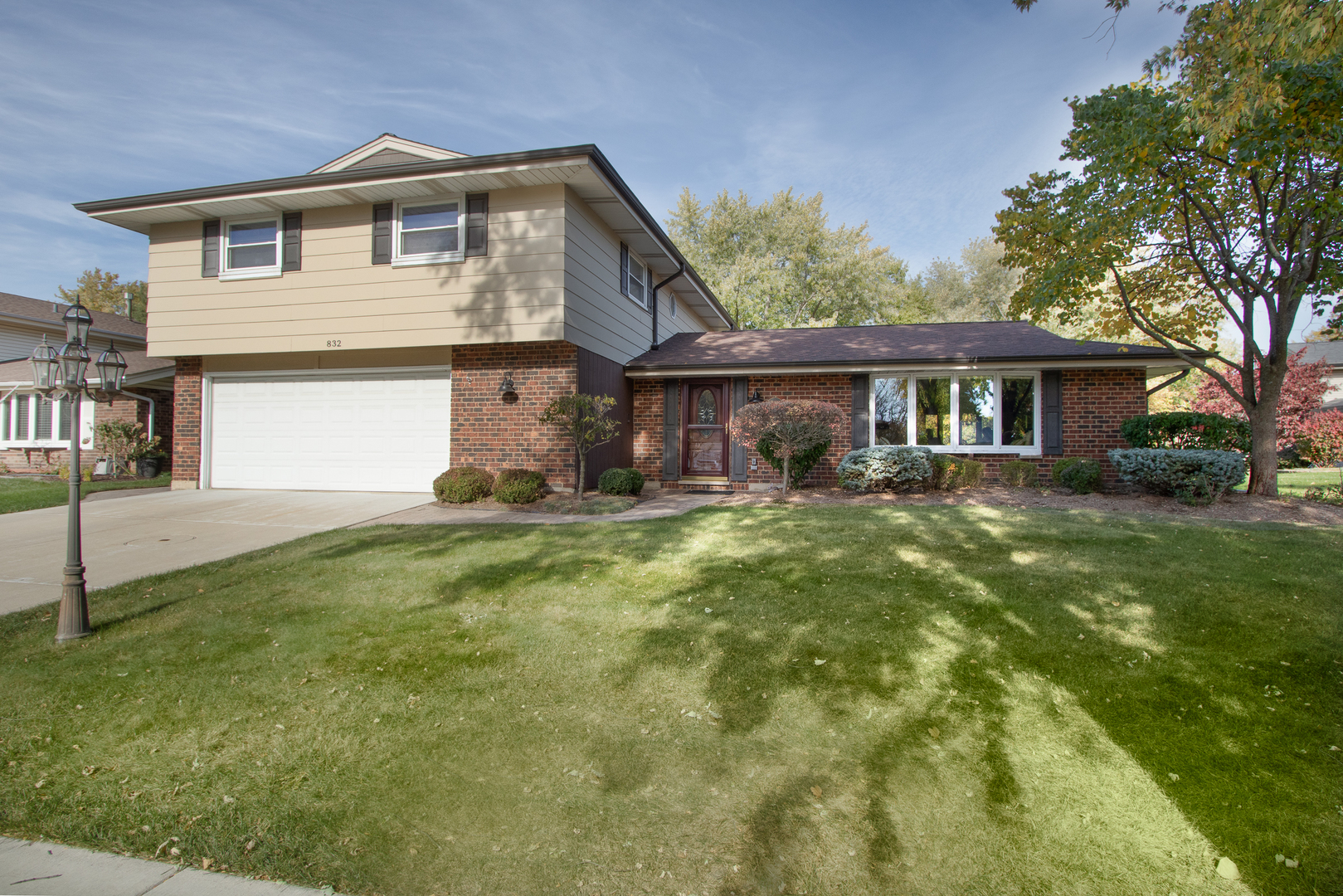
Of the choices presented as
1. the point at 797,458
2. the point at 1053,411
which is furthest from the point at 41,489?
the point at 1053,411

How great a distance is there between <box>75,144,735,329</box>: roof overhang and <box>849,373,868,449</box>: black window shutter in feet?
15.6

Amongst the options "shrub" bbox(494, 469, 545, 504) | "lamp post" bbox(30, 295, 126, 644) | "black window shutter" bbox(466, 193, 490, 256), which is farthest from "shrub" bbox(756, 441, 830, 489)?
"lamp post" bbox(30, 295, 126, 644)

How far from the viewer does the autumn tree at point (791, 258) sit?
30.9 metres

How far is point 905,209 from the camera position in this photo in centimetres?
2655

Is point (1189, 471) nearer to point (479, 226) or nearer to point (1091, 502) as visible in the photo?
point (1091, 502)

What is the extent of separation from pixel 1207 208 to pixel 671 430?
30.2ft

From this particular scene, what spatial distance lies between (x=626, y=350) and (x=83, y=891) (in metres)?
10.7

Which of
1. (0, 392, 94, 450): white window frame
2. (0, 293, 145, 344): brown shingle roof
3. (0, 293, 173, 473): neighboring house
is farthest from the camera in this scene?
(0, 293, 145, 344): brown shingle roof

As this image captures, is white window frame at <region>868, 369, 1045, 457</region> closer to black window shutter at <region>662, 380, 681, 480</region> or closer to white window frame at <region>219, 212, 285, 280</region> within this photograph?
black window shutter at <region>662, 380, 681, 480</region>

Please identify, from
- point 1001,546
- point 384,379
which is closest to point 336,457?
point 384,379

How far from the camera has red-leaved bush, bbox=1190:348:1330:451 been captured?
16.3m

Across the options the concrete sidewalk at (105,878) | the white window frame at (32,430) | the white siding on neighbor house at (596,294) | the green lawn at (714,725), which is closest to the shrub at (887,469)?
the green lawn at (714,725)

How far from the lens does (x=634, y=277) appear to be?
12.8m

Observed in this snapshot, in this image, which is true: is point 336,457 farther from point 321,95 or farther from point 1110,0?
point 1110,0
